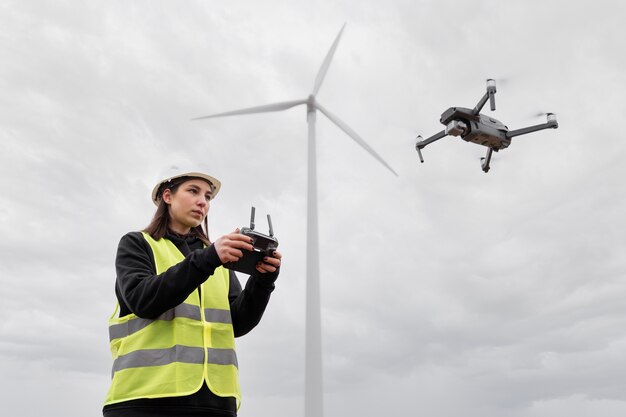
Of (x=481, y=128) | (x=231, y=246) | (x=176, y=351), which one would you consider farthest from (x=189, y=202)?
(x=481, y=128)

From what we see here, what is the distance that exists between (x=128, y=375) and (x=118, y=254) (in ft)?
3.44

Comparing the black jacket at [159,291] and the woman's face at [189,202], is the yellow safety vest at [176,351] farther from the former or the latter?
the woman's face at [189,202]

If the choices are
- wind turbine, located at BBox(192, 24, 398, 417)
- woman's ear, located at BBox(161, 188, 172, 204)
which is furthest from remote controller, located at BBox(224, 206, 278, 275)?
wind turbine, located at BBox(192, 24, 398, 417)

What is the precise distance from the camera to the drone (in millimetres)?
15617

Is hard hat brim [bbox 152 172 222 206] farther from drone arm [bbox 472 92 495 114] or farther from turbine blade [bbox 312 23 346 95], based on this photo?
turbine blade [bbox 312 23 346 95]

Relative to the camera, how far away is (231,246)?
4660 millimetres

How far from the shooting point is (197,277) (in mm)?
4602

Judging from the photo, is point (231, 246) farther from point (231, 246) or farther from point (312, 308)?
point (312, 308)

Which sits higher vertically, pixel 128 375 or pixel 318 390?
pixel 318 390

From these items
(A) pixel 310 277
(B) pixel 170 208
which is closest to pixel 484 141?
(A) pixel 310 277

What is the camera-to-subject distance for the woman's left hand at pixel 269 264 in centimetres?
512

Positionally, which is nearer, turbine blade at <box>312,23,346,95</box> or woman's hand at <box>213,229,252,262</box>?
woman's hand at <box>213,229,252,262</box>

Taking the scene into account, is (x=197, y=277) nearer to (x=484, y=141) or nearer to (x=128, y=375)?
(x=128, y=375)

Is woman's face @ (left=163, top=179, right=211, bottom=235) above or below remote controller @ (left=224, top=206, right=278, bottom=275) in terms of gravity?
above
